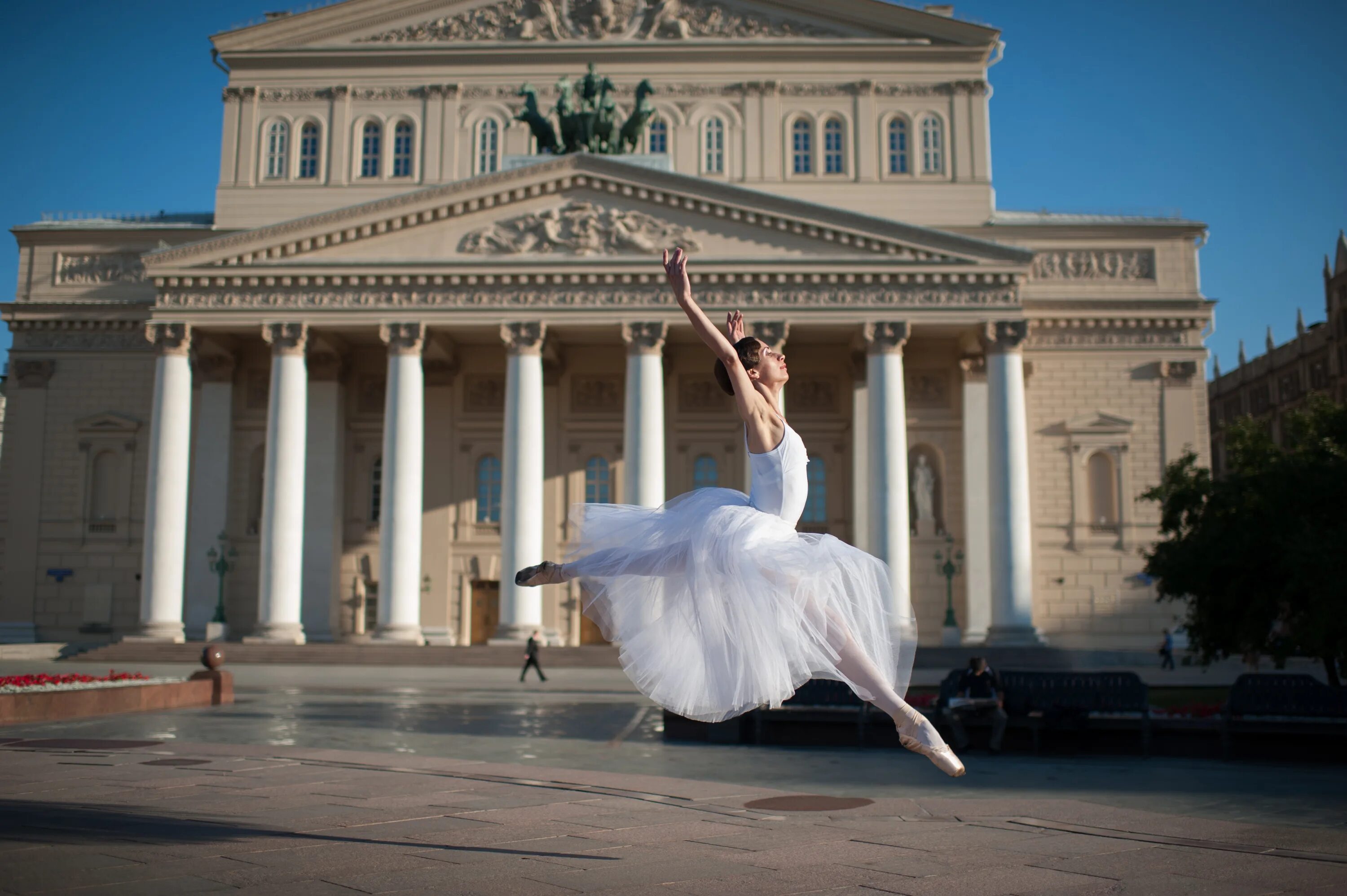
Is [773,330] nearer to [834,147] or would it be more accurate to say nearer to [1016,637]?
[1016,637]

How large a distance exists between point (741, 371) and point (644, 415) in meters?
35.7

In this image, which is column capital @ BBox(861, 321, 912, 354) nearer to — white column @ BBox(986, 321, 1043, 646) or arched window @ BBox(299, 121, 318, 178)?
white column @ BBox(986, 321, 1043, 646)

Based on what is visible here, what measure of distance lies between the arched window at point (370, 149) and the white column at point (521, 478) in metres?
15.4

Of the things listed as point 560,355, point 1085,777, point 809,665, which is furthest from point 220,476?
point 809,665

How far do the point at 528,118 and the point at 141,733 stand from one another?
32453 millimetres

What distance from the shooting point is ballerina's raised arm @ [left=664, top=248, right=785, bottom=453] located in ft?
25.7

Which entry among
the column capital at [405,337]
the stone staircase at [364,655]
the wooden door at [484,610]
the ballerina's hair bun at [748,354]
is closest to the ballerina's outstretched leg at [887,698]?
the ballerina's hair bun at [748,354]

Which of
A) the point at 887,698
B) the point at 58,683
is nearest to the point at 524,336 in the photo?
the point at 58,683

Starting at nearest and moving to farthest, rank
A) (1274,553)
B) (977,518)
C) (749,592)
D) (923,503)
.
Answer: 1. (749,592)
2. (1274,553)
3. (977,518)
4. (923,503)

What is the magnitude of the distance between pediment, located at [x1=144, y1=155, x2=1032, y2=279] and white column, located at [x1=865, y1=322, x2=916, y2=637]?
260cm

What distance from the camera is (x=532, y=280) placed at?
44656 mm

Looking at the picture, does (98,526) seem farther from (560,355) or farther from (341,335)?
(560,355)

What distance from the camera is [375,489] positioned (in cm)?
5012

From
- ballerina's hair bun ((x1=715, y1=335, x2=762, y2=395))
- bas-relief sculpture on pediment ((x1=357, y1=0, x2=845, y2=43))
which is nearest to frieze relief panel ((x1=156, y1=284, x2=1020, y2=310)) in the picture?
bas-relief sculpture on pediment ((x1=357, y1=0, x2=845, y2=43))
